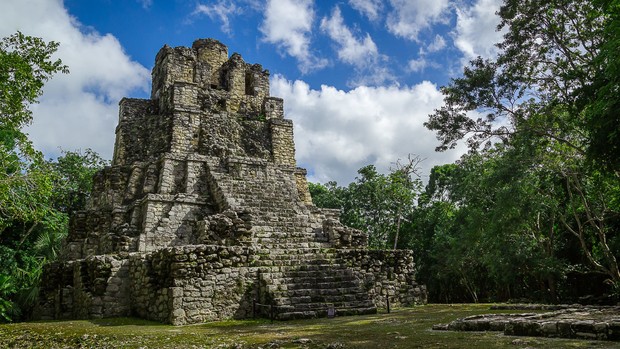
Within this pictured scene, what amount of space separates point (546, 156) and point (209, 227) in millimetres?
11458

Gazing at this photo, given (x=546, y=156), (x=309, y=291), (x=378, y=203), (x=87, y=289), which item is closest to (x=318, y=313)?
(x=309, y=291)

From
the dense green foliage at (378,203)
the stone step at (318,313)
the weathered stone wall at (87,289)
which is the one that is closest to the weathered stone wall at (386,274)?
the stone step at (318,313)

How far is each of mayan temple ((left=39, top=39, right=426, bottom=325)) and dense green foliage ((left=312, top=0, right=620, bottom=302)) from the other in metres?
5.17

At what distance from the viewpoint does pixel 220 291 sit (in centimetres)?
1096

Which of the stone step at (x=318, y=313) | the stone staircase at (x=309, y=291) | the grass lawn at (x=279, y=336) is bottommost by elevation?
the grass lawn at (x=279, y=336)

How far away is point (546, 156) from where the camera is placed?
624 inches

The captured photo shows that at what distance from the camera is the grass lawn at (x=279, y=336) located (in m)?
5.80

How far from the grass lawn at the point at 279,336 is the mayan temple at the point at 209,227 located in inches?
47.1

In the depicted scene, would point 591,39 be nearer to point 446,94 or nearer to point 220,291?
point 446,94

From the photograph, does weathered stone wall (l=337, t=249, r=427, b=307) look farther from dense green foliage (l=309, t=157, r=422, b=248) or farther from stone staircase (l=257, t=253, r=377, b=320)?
dense green foliage (l=309, t=157, r=422, b=248)

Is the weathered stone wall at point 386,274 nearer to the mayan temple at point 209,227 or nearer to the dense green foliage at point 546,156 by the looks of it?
the mayan temple at point 209,227

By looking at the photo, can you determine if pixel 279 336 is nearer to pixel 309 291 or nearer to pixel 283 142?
pixel 309 291

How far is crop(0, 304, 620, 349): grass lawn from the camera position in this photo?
19.0 feet

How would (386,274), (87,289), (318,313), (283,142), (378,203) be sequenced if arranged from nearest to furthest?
1. (318,313)
2. (87,289)
3. (386,274)
4. (283,142)
5. (378,203)
